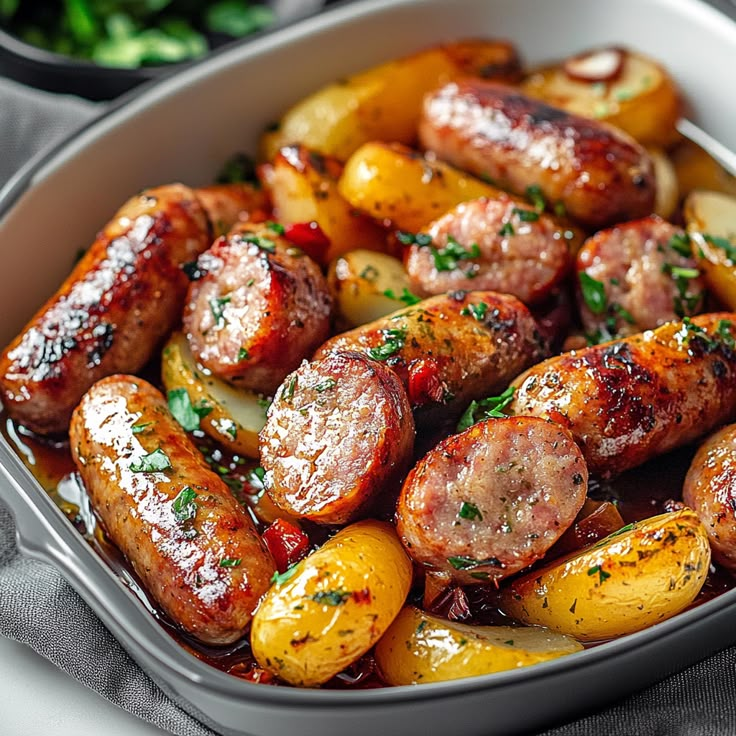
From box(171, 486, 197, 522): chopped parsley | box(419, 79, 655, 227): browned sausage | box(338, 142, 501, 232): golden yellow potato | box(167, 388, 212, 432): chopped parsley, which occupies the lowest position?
box(167, 388, 212, 432): chopped parsley

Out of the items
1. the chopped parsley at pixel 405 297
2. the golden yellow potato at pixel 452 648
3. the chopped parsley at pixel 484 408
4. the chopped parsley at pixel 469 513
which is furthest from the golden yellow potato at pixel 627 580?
the chopped parsley at pixel 405 297

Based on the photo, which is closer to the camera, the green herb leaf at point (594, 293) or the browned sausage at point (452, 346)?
the browned sausage at point (452, 346)

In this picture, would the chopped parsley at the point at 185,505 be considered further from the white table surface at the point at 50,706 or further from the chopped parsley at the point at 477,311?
the chopped parsley at the point at 477,311

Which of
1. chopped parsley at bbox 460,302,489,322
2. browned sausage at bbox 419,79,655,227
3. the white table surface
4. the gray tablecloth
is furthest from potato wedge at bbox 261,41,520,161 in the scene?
the white table surface

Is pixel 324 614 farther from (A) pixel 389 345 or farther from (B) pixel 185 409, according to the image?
(B) pixel 185 409

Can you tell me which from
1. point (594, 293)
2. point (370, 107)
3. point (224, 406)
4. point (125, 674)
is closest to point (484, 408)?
point (594, 293)

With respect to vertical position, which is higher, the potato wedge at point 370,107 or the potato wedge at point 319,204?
the potato wedge at point 370,107

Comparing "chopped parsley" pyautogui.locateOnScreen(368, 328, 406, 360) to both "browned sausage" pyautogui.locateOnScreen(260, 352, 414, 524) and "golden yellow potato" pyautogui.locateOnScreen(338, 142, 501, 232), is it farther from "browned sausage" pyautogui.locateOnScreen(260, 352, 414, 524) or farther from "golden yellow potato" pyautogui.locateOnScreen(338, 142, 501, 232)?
"golden yellow potato" pyautogui.locateOnScreen(338, 142, 501, 232)
